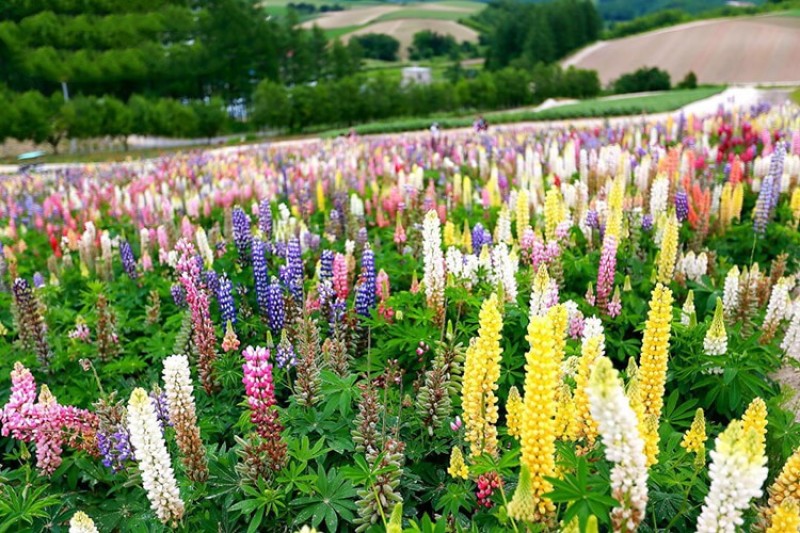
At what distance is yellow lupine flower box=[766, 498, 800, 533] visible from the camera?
2.20m

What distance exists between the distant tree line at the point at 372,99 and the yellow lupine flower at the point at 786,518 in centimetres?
4310

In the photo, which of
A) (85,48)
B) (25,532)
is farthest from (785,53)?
(25,532)

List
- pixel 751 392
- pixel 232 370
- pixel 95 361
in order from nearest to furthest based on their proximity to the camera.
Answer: pixel 751 392, pixel 232 370, pixel 95 361

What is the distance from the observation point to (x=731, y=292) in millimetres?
4902

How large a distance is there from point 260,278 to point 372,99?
41376 mm

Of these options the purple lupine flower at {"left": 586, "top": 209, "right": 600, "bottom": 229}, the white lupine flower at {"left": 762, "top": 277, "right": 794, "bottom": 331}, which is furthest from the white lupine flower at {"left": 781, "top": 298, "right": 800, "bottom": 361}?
the purple lupine flower at {"left": 586, "top": 209, "right": 600, "bottom": 229}

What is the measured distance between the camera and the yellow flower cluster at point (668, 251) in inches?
209

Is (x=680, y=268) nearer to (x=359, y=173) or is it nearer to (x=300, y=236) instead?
(x=300, y=236)

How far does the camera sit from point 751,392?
4.00 meters

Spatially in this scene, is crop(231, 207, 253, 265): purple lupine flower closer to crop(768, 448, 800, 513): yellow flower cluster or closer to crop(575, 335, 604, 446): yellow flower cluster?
crop(575, 335, 604, 446): yellow flower cluster

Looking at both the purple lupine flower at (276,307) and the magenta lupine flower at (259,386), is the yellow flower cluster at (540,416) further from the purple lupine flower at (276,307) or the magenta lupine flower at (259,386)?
the purple lupine flower at (276,307)

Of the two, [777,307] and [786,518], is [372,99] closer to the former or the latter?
[777,307]

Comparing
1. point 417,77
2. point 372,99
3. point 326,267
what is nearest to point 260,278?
point 326,267

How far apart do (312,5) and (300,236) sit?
19373 cm
